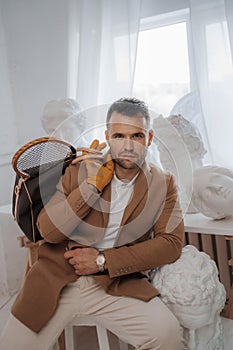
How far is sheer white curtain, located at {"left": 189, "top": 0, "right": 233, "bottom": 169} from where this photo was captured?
5.49 ft

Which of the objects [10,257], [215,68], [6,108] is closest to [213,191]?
[215,68]

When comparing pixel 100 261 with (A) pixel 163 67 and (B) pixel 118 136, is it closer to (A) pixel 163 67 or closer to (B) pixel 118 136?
(B) pixel 118 136

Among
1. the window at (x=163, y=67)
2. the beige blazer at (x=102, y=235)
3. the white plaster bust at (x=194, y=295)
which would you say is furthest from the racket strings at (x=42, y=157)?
the window at (x=163, y=67)

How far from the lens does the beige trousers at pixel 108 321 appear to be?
1086mm

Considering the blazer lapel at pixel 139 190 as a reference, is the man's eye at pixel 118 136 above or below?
above

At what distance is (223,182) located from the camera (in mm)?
1425

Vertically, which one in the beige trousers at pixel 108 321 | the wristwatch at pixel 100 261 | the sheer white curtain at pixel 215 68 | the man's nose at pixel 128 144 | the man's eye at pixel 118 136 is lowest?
the beige trousers at pixel 108 321

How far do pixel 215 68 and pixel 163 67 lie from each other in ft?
0.87

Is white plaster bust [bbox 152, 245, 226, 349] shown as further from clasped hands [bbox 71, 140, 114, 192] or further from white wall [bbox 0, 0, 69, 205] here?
white wall [bbox 0, 0, 69, 205]

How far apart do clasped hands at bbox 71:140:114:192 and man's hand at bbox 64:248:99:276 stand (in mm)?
201

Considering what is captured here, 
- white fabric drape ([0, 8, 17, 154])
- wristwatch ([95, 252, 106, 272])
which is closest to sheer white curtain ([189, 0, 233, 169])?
wristwatch ([95, 252, 106, 272])

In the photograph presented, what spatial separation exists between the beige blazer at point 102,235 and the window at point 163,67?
71 cm

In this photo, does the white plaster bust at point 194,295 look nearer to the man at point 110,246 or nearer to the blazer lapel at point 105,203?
the man at point 110,246

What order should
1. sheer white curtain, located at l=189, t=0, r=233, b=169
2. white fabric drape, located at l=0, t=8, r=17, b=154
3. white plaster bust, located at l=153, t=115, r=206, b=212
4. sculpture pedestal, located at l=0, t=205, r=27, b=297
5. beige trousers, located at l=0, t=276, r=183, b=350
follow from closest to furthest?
beige trousers, located at l=0, t=276, r=183, b=350, white plaster bust, located at l=153, t=115, r=206, b=212, sheer white curtain, located at l=189, t=0, r=233, b=169, sculpture pedestal, located at l=0, t=205, r=27, b=297, white fabric drape, located at l=0, t=8, r=17, b=154
